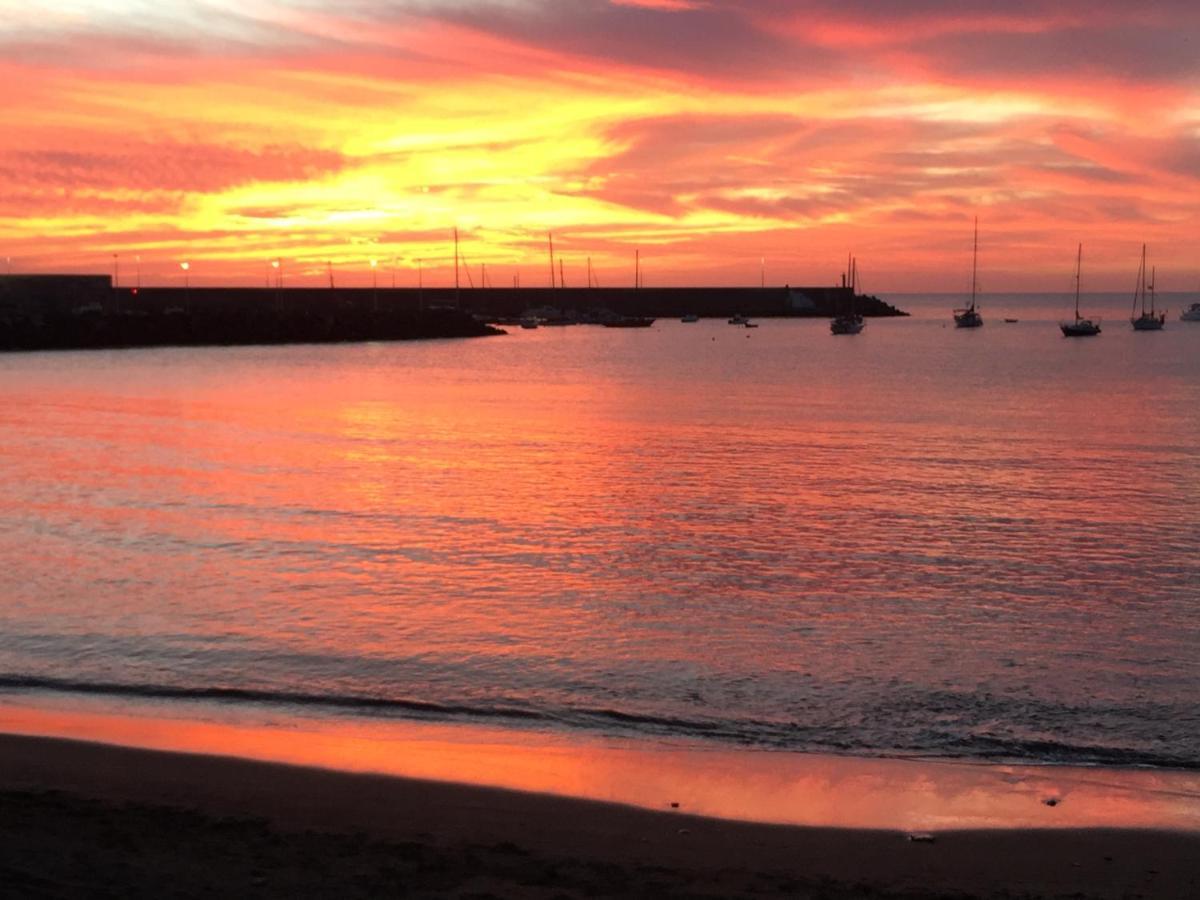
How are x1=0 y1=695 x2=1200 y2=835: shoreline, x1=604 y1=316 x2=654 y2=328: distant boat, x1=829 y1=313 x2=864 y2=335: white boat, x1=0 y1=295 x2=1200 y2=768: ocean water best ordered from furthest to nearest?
1. x1=604 y1=316 x2=654 y2=328: distant boat
2. x1=829 y1=313 x2=864 y2=335: white boat
3. x1=0 y1=295 x2=1200 y2=768: ocean water
4. x1=0 y1=695 x2=1200 y2=835: shoreline

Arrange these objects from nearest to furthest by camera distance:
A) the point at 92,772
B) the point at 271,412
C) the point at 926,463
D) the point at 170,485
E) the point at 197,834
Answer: the point at 197,834, the point at 92,772, the point at 170,485, the point at 926,463, the point at 271,412

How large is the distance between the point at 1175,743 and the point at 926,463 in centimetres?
1849

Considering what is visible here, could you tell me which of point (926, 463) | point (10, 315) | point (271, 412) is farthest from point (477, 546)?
point (10, 315)

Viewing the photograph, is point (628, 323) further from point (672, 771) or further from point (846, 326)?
point (672, 771)

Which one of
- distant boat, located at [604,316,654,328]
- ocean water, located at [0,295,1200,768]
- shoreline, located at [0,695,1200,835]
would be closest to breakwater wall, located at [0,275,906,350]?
distant boat, located at [604,316,654,328]

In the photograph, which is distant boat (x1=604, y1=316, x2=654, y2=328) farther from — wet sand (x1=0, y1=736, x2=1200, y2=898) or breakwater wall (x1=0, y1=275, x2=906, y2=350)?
wet sand (x1=0, y1=736, x2=1200, y2=898)

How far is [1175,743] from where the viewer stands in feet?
28.7

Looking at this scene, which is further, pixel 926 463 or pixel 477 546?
pixel 926 463

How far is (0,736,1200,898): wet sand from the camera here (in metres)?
5.85

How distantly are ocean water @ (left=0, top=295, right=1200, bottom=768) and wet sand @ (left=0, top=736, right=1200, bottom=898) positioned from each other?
75.4 inches

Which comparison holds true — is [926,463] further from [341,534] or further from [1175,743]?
[1175,743]

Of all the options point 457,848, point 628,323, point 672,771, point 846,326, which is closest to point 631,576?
point 672,771

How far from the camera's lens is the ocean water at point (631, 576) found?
32.2 ft

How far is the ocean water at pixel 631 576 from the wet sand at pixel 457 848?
1.91 meters
